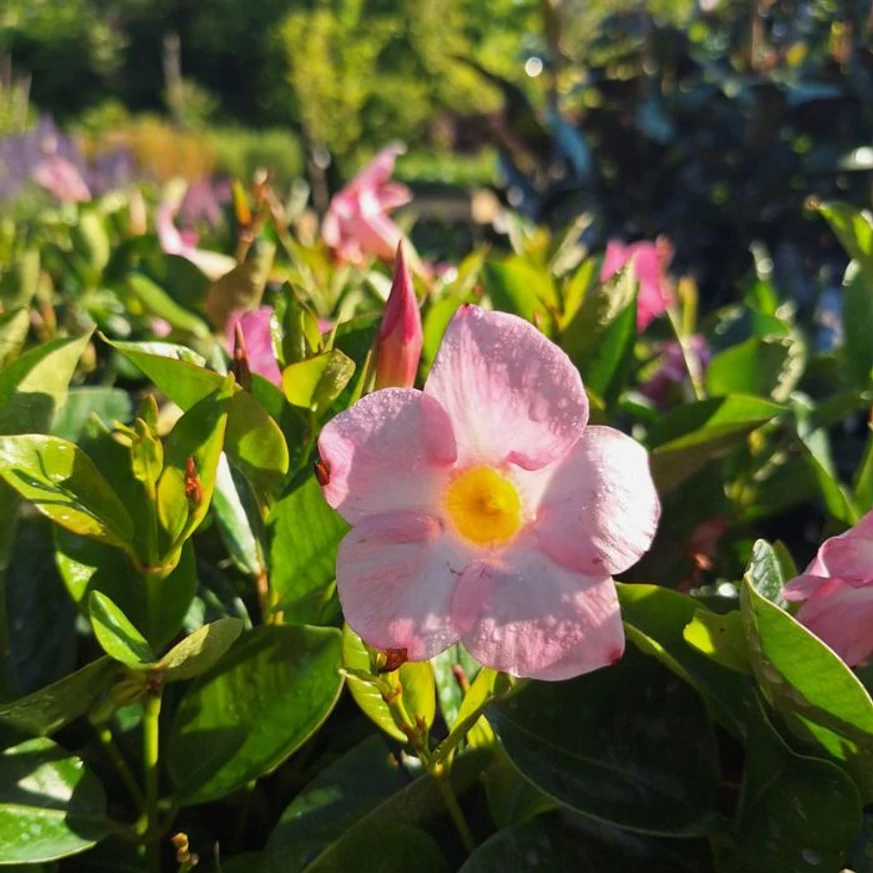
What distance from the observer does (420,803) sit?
58 centimetres

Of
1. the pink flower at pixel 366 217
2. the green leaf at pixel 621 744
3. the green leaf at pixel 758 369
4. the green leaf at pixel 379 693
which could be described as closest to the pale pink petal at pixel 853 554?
the green leaf at pixel 621 744

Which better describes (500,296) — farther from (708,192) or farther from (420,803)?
(708,192)

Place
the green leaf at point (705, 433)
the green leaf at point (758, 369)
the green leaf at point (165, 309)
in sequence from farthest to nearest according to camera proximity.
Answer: the green leaf at point (165, 309) → the green leaf at point (758, 369) → the green leaf at point (705, 433)

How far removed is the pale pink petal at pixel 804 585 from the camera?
0.51 meters

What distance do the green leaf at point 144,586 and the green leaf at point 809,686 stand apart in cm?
32

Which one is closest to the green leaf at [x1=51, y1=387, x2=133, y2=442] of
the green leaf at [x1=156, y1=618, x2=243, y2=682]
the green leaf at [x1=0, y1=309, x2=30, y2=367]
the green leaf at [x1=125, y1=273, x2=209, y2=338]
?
the green leaf at [x1=0, y1=309, x2=30, y2=367]

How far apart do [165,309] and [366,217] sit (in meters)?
0.31

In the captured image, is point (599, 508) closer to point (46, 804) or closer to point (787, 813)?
point (787, 813)

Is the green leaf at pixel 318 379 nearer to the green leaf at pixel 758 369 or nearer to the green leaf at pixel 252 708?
the green leaf at pixel 252 708

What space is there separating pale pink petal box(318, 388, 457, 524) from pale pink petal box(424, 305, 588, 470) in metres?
0.01

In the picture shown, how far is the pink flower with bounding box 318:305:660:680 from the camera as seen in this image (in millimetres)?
478

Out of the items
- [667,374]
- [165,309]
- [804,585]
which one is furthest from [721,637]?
[165,309]

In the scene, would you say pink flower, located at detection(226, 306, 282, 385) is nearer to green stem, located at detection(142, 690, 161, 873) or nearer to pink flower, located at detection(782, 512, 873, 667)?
green stem, located at detection(142, 690, 161, 873)

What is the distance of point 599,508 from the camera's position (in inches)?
19.6
